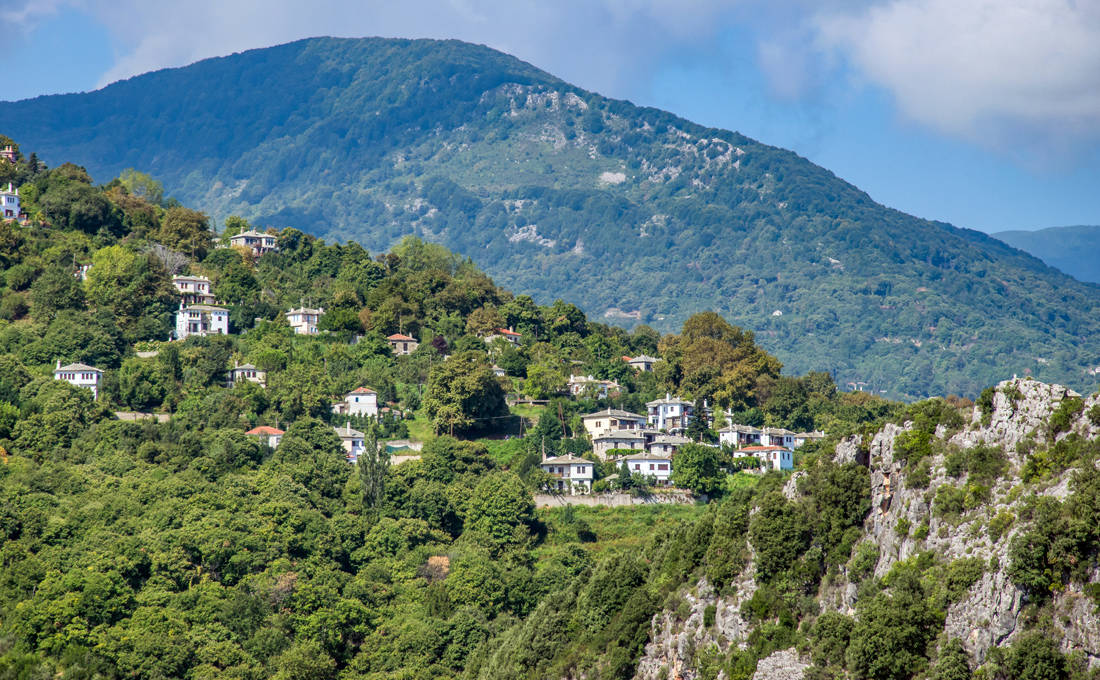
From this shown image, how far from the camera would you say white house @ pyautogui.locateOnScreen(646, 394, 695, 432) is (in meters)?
116

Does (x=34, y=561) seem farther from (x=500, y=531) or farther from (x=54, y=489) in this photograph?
(x=500, y=531)

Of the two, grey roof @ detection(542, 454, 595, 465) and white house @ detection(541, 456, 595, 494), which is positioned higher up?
grey roof @ detection(542, 454, 595, 465)

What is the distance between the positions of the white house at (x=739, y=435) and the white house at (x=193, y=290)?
152ft

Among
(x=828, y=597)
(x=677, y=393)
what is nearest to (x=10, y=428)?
(x=677, y=393)

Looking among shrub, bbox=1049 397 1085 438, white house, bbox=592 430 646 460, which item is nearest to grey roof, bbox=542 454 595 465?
white house, bbox=592 430 646 460

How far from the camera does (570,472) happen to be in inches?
3986

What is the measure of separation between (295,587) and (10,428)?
2805 cm

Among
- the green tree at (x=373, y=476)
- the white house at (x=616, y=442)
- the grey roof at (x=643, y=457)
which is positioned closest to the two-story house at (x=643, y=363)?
the white house at (x=616, y=442)

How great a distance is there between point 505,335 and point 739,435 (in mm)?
27367

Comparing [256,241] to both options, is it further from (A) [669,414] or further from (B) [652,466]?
(B) [652,466]

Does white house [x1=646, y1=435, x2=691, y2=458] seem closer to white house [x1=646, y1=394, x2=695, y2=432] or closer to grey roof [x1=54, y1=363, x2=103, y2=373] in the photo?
white house [x1=646, y1=394, x2=695, y2=432]

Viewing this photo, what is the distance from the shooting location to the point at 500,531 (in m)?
90.8

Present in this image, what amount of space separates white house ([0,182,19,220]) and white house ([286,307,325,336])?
29170mm

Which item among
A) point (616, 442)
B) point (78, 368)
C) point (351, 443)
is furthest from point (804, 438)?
point (78, 368)
